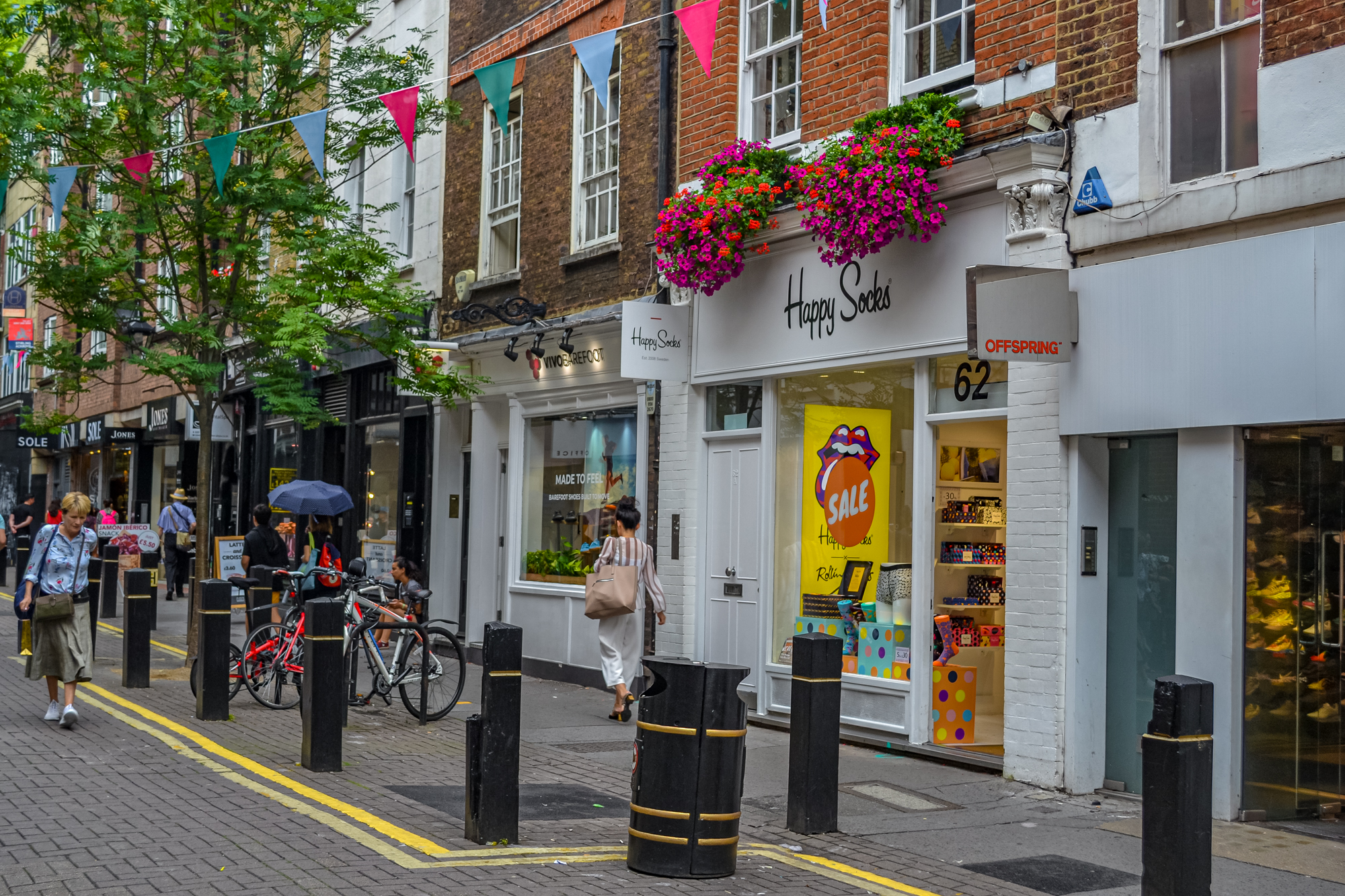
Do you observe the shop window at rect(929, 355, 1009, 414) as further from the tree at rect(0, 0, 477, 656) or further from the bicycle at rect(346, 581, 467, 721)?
the tree at rect(0, 0, 477, 656)

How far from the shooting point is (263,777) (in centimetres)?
860

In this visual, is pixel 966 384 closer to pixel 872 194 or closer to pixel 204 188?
pixel 872 194

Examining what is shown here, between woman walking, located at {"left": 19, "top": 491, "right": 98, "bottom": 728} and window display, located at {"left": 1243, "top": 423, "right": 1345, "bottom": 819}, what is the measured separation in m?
8.43

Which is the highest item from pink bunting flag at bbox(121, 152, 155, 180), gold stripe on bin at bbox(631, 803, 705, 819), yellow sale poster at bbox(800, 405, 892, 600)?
pink bunting flag at bbox(121, 152, 155, 180)

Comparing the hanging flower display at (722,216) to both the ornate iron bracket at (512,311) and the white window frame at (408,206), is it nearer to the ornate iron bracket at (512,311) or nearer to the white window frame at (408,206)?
the ornate iron bracket at (512,311)

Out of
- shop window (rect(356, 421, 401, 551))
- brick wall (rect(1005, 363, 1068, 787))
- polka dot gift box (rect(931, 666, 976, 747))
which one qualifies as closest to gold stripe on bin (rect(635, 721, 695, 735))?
brick wall (rect(1005, 363, 1068, 787))

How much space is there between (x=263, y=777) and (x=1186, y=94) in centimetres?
729

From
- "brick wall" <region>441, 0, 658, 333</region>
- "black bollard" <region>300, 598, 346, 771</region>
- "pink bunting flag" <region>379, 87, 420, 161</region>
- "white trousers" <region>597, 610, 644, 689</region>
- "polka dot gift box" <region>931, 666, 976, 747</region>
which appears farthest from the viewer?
"brick wall" <region>441, 0, 658, 333</region>

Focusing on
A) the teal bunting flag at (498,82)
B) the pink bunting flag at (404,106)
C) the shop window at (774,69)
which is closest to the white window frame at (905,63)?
the shop window at (774,69)

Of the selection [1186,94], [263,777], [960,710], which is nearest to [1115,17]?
[1186,94]

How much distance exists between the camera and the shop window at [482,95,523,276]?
16375 mm

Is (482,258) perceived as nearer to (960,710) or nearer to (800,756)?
(960,710)

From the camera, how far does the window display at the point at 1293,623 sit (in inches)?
311

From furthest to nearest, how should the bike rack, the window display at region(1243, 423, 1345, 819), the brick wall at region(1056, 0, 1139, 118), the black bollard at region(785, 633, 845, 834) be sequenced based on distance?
the bike rack, the brick wall at region(1056, 0, 1139, 118), the window display at region(1243, 423, 1345, 819), the black bollard at region(785, 633, 845, 834)
